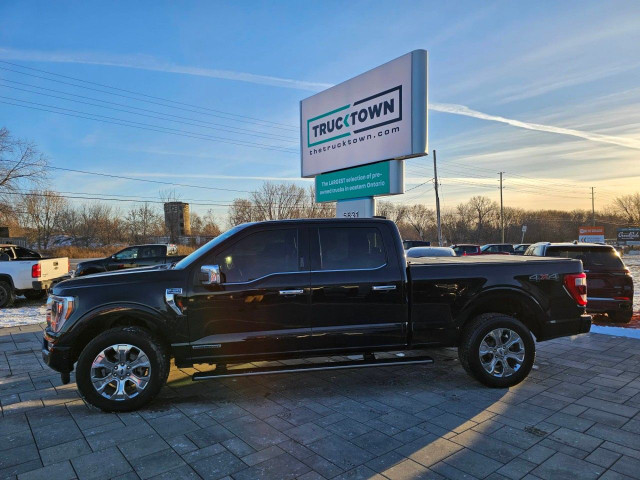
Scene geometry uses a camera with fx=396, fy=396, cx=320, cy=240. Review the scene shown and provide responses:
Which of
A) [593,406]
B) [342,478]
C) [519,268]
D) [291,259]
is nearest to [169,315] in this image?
[291,259]

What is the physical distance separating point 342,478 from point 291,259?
7.20ft

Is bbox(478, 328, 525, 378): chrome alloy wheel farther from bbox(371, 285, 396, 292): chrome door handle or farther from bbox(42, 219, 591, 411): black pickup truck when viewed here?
bbox(371, 285, 396, 292): chrome door handle

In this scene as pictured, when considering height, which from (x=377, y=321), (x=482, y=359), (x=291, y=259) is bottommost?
(x=482, y=359)

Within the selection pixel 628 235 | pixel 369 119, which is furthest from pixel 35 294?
pixel 628 235

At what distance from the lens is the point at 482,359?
177 inches

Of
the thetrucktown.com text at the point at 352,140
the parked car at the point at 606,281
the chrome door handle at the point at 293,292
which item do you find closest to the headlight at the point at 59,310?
the chrome door handle at the point at 293,292

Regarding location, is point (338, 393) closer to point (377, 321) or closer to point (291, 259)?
point (377, 321)

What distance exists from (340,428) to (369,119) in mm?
9042

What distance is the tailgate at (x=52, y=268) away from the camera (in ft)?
35.2

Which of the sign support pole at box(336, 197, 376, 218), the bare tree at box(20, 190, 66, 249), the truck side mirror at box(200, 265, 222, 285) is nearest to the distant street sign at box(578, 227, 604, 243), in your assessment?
the sign support pole at box(336, 197, 376, 218)

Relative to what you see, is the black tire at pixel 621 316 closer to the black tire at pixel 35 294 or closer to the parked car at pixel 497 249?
the black tire at pixel 35 294

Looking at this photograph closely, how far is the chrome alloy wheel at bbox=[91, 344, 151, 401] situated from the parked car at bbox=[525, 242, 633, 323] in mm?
8312

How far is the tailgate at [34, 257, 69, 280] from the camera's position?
10730 millimetres

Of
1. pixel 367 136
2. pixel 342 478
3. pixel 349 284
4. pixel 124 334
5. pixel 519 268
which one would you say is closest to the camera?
pixel 342 478
